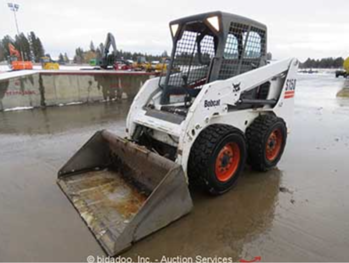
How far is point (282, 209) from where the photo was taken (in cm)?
279

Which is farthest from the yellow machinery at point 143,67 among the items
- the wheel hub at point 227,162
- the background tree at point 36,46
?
the background tree at point 36,46

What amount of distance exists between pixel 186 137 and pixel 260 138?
1.28 meters

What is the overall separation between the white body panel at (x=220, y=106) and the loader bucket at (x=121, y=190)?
0.36m

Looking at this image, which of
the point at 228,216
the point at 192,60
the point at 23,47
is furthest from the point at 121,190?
the point at 23,47

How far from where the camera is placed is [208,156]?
107 inches

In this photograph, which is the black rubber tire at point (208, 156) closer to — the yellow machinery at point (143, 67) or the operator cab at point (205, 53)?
the operator cab at point (205, 53)

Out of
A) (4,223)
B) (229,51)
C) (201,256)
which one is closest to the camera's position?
(201,256)

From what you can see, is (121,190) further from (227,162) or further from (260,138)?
(260,138)

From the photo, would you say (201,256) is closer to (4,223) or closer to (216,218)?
(216,218)

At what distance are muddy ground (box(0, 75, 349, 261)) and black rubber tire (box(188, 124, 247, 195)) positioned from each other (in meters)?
0.22

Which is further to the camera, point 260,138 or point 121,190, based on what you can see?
point 260,138

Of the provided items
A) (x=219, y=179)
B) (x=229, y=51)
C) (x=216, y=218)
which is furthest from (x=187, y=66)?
(x=216, y=218)

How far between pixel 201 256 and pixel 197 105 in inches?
59.3

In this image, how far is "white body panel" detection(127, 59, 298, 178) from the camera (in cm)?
274
